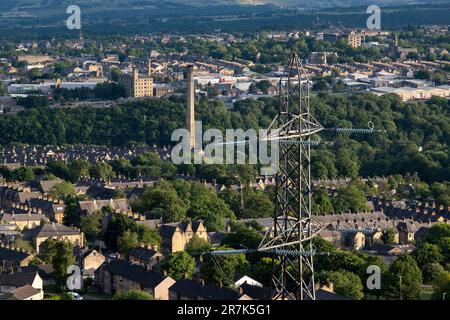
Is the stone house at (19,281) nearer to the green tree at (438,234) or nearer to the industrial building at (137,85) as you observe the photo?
the green tree at (438,234)

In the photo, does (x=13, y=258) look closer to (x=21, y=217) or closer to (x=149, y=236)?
(x=149, y=236)

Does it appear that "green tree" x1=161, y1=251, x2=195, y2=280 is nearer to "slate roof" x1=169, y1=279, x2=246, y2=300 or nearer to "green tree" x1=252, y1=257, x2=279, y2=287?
"green tree" x1=252, y1=257, x2=279, y2=287

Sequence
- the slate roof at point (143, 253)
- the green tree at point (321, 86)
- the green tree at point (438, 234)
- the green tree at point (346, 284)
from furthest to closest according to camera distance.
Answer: the green tree at point (321, 86), the green tree at point (438, 234), the slate roof at point (143, 253), the green tree at point (346, 284)

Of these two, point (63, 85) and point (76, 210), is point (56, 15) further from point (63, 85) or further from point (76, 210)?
point (76, 210)

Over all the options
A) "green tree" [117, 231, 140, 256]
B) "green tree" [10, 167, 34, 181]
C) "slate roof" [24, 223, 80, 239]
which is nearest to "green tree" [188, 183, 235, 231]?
"green tree" [117, 231, 140, 256]

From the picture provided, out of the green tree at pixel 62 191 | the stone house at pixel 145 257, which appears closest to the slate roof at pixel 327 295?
the stone house at pixel 145 257

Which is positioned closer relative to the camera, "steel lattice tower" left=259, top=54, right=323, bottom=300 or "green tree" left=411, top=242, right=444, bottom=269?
"steel lattice tower" left=259, top=54, right=323, bottom=300

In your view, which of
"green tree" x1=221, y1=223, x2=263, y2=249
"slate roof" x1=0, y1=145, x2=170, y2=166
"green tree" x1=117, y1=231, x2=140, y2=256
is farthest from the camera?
"slate roof" x1=0, y1=145, x2=170, y2=166
